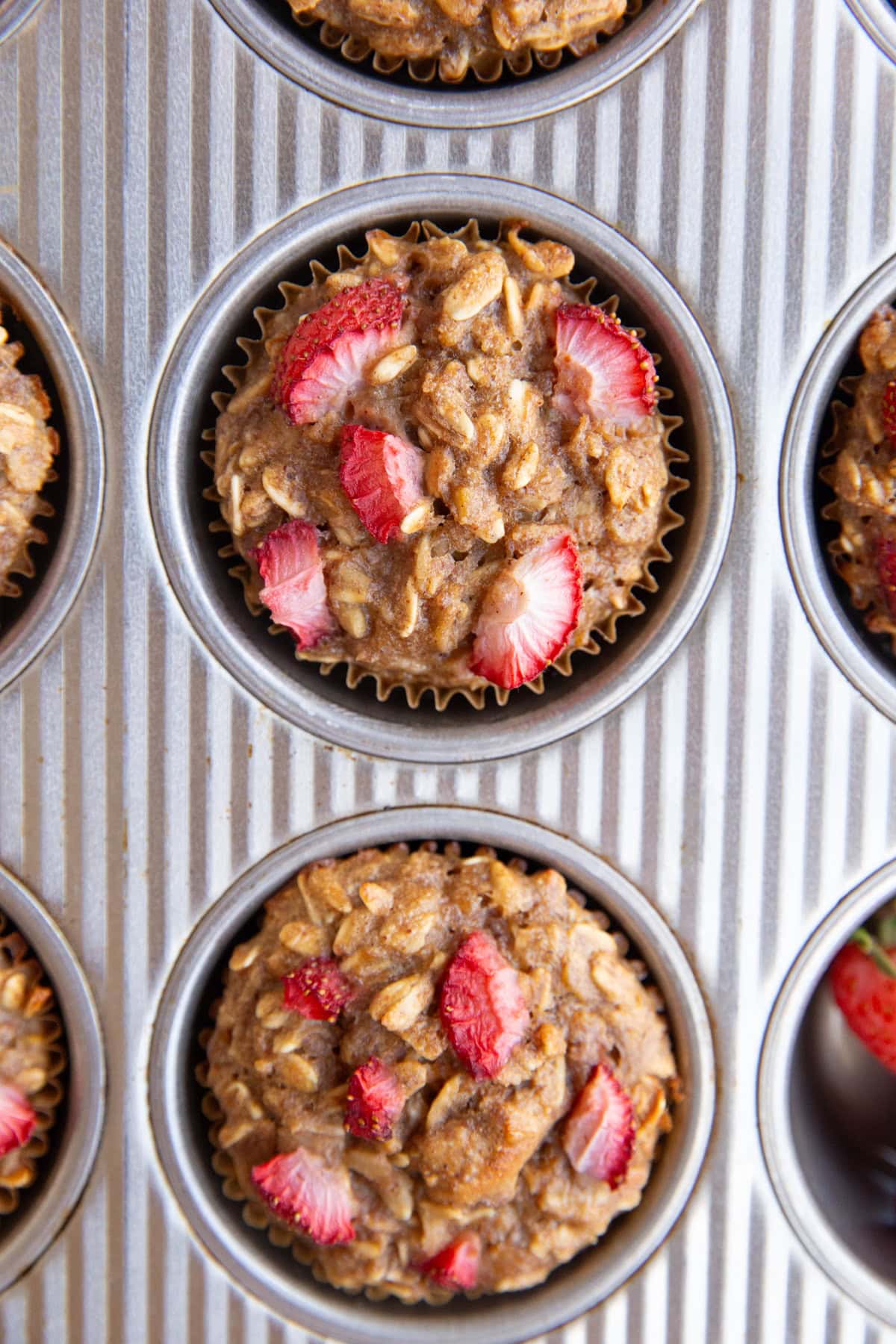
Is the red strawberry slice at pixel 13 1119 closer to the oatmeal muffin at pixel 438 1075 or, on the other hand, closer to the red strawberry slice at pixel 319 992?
the oatmeal muffin at pixel 438 1075

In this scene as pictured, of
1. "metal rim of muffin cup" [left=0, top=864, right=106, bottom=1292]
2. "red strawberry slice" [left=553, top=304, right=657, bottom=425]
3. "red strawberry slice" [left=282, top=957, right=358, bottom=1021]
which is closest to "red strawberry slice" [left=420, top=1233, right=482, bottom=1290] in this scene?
"red strawberry slice" [left=282, top=957, right=358, bottom=1021]

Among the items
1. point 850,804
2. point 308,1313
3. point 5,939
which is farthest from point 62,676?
point 850,804

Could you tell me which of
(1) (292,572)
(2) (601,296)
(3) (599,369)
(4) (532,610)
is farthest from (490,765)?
(2) (601,296)

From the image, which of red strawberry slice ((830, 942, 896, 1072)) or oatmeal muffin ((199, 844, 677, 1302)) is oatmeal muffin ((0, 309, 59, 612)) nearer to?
oatmeal muffin ((199, 844, 677, 1302))

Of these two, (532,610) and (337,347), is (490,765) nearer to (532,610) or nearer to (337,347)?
(532,610)

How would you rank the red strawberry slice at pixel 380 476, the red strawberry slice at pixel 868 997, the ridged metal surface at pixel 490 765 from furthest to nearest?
the red strawberry slice at pixel 868 997
the ridged metal surface at pixel 490 765
the red strawberry slice at pixel 380 476

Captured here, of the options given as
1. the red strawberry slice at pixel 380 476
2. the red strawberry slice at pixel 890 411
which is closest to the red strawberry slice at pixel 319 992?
the red strawberry slice at pixel 380 476
